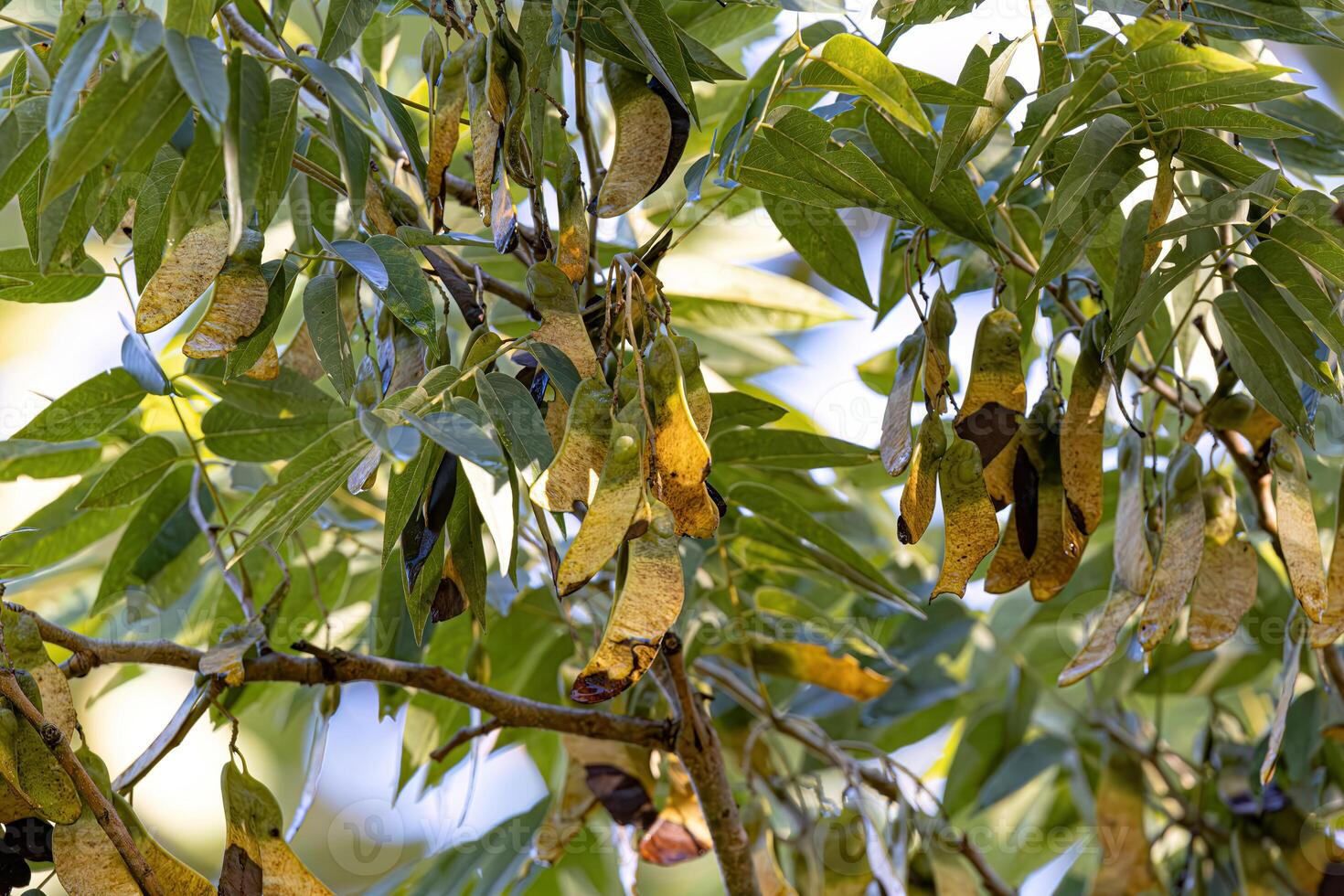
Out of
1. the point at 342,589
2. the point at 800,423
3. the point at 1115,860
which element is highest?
the point at 800,423

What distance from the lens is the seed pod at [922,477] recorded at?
0.56m

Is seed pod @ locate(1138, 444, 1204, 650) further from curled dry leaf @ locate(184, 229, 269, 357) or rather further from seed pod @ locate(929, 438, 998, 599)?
curled dry leaf @ locate(184, 229, 269, 357)

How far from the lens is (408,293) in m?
0.53

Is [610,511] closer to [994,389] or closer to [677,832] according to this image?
[994,389]

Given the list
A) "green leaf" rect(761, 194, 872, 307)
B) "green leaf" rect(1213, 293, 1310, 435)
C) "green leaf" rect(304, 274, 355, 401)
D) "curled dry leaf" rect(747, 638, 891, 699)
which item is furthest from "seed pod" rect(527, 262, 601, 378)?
"curled dry leaf" rect(747, 638, 891, 699)

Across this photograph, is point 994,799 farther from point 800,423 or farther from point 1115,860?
point 800,423

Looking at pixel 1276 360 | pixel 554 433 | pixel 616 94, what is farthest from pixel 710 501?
pixel 1276 360

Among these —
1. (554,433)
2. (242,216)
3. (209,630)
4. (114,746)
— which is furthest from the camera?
(114,746)

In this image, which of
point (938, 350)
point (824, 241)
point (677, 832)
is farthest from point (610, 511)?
point (677, 832)

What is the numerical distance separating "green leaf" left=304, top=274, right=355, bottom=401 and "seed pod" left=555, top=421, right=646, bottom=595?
18 centimetres

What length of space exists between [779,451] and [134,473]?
16.2 inches

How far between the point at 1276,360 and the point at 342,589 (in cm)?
72

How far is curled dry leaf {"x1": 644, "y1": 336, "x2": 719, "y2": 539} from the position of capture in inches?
18.8

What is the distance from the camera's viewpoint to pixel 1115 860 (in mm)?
947
